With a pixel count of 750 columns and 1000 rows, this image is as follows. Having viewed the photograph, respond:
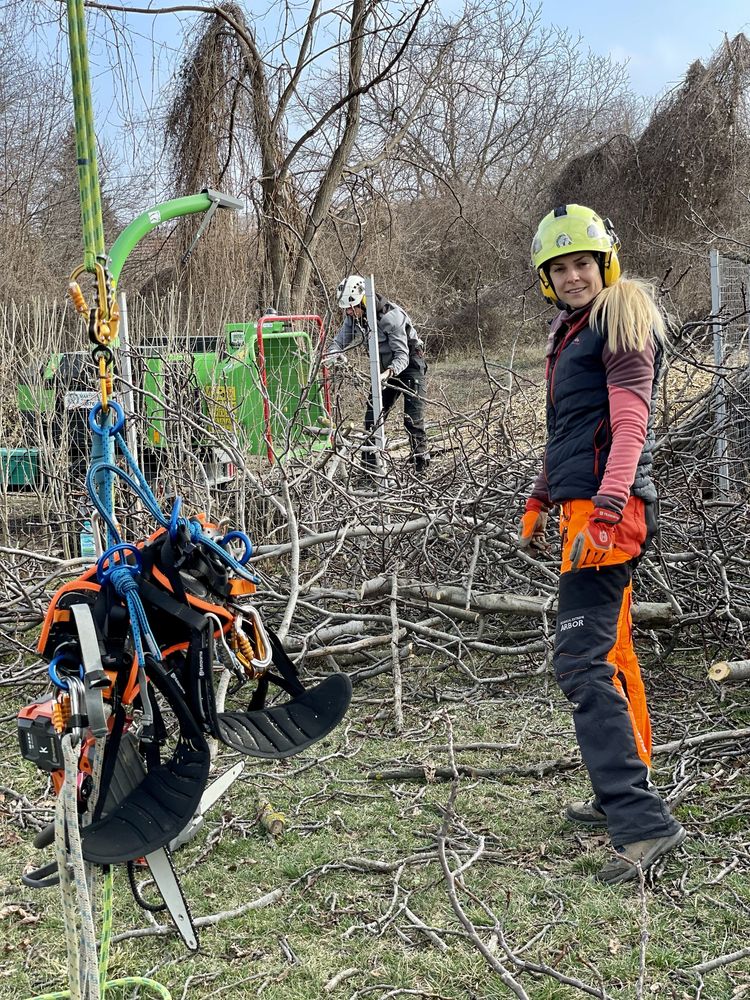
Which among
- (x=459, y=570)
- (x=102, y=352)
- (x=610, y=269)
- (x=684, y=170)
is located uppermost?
(x=684, y=170)

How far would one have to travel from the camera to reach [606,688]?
9.41 feet

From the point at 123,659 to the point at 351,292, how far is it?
20.3 feet

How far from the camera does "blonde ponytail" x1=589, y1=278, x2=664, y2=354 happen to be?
2.80 m

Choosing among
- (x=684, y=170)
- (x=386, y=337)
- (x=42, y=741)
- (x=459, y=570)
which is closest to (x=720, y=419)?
(x=459, y=570)

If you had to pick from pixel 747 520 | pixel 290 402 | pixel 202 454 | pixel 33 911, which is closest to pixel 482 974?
pixel 33 911

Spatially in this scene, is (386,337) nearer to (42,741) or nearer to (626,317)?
(626,317)

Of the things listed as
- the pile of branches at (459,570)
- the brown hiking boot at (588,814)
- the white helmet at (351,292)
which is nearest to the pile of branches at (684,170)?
the white helmet at (351,292)

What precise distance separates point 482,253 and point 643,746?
19.5 meters

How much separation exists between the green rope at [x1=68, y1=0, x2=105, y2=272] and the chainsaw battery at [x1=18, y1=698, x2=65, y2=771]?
0.87 metres

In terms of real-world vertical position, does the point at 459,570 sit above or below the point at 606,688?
below

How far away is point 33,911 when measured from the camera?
292cm

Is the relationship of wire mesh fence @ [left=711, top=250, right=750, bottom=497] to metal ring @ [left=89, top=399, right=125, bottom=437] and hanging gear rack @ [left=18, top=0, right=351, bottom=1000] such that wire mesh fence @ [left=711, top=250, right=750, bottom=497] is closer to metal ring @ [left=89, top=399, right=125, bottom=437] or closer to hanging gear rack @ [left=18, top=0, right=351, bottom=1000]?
hanging gear rack @ [left=18, top=0, right=351, bottom=1000]

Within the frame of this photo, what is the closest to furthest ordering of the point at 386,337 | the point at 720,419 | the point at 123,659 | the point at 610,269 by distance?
the point at 123,659 → the point at 610,269 → the point at 720,419 → the point at 386,337

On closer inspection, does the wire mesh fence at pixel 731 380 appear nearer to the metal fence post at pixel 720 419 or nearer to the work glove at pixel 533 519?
the metal fence post at pixel 720 419
